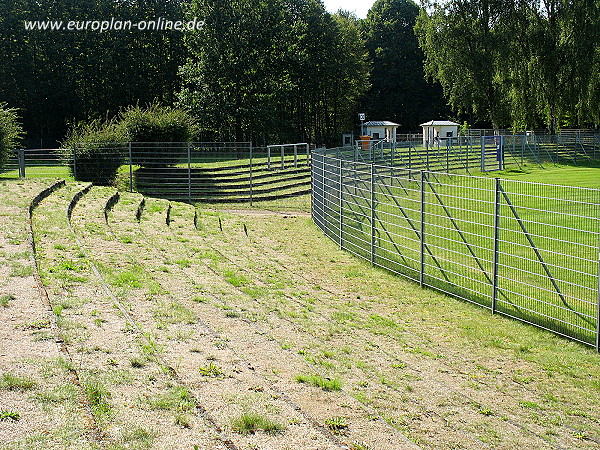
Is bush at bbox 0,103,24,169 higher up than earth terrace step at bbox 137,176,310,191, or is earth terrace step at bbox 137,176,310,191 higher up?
bush at bbox 0,103,24,169

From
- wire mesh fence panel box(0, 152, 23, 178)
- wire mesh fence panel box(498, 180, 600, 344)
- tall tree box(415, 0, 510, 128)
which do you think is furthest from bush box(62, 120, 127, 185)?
tall tree box(415, 0, 510, 128)

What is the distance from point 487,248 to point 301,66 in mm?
49765

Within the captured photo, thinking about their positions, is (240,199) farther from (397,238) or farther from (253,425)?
(253,425)

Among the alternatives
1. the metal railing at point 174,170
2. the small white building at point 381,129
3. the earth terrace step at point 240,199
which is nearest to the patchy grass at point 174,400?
the metal railing at point 174,170

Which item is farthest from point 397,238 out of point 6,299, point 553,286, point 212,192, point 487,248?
point 212,192

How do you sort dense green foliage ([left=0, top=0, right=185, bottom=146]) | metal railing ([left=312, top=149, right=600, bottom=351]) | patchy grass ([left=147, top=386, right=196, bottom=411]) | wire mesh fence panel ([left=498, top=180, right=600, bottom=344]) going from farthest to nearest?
Answer: dense green foliage ([left=0, top=0, right=185, bottom=146]) → metal railing ([left=312, top=149, right=600, bottom=351]) → wire mesh fence panel ([left=498, top=180, right=600, bottom=344]) → patchy grass ([left=147, top=386, right=196, bottom=411])

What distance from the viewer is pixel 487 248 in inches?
405

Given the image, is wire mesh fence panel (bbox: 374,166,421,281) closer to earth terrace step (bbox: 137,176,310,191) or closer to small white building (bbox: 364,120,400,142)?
earth terrace step (bbox: 137,176,310,191)

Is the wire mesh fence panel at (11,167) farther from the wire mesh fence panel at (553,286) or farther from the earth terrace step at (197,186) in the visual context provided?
the wire mesh fence panel at (553,286)

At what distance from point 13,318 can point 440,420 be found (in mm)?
4509

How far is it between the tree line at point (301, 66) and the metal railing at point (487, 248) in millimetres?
28563

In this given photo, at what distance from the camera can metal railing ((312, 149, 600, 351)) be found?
28.9ft

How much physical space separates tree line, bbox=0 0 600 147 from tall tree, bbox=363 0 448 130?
0.48 feet

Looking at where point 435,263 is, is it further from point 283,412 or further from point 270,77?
point 270,77
